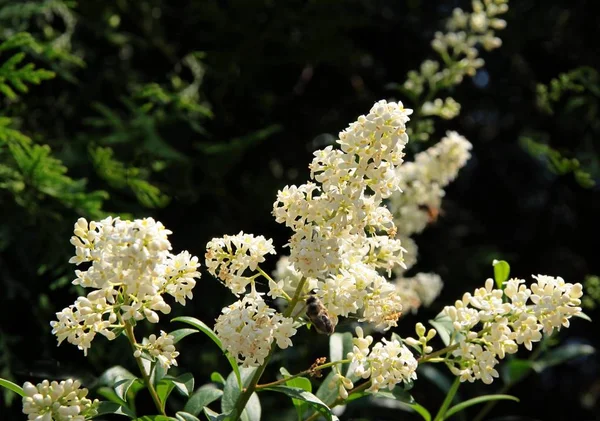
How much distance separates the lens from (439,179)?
2.97 metres

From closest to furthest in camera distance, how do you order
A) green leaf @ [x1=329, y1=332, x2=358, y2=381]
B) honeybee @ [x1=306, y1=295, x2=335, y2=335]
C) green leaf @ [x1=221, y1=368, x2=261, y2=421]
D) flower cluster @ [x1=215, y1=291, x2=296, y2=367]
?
flower cluster @ [x1=215, y1=291, x2=296, y2=367]
honeybee @ [x1=306, y1=295, x2=335, y2=335]
green leaf @ [x1=221, y1=368, x2=261, y2=421]
green leaf @ [x1=329, y1=332, x2=358, y2=381]

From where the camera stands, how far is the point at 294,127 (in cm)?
422

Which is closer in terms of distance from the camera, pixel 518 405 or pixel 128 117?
pixel 128 117

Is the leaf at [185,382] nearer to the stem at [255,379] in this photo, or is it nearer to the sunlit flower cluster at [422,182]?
the stem at [255,379]

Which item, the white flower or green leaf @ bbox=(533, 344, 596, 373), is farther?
green leaf @ bbox=(533, 344, 596, 373)

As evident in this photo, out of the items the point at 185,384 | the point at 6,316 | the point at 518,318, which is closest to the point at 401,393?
the point at 518,318

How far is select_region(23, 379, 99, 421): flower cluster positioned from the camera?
5.38 ft

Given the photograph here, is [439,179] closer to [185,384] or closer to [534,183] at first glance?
[185,384]

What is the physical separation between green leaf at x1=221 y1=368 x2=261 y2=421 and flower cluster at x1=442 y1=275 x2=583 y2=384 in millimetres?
533

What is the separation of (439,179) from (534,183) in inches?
71.1

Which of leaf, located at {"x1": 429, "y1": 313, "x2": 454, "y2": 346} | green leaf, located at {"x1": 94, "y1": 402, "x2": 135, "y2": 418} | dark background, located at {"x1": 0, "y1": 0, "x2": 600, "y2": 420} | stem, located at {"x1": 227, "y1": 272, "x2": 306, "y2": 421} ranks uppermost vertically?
dark background, located at {"x1": 0, "y1": 0, "x2": 600, "y2": 420}

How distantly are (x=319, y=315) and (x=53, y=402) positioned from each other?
579mm

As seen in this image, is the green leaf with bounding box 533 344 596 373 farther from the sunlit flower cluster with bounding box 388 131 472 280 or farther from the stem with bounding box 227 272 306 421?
the stem with bounding box 227 272 306 421

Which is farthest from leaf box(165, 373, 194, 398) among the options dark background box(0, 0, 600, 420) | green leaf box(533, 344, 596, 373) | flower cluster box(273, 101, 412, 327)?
green leaf box(533, 344, 596, 373)
